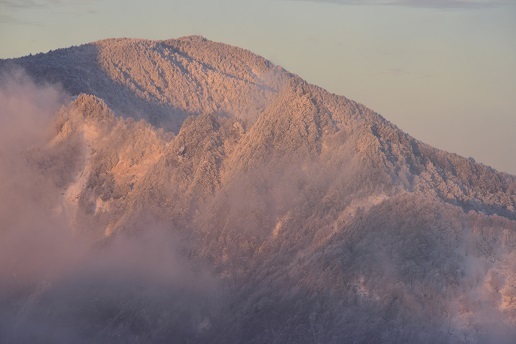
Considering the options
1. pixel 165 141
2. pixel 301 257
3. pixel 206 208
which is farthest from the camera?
pixel 165 141

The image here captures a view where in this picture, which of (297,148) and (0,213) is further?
(0,213)

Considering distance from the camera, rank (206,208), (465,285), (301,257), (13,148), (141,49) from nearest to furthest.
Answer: (465,285), (301,257), (206,208), (13,148), (141,49)

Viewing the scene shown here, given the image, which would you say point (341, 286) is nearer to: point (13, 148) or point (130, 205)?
point (130, 205)

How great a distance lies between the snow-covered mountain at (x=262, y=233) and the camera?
8644 cm

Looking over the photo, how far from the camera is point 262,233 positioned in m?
95.2

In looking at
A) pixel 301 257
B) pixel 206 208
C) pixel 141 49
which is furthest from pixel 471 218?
pixel 141 49

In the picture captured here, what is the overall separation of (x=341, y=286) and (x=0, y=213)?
34.4 metres

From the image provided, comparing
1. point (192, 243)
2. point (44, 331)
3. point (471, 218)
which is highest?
point (471, 218)

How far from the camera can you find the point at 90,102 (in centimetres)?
11338

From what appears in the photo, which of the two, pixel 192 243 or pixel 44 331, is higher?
pixel 192 243

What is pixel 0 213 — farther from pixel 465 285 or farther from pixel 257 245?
pixel 465 285

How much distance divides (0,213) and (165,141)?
14.7 metres

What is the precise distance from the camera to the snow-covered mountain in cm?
8644

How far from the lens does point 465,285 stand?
282 ft
